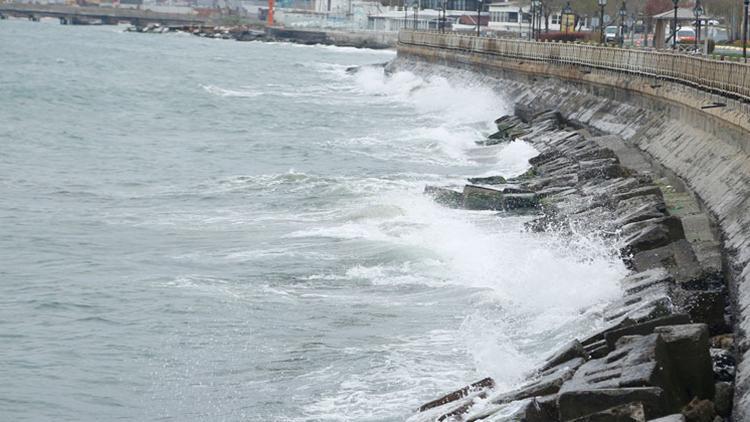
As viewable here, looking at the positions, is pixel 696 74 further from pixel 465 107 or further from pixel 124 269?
pixel 465 107

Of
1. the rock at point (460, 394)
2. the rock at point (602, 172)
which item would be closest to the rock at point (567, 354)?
the rock at point (460, 394)

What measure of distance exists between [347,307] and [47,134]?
3070 cm

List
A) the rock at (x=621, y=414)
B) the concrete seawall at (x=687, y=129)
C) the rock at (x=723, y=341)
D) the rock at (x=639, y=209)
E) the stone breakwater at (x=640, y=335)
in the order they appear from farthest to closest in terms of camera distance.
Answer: the rock at (x=639, y=209) → the concrete seawall at (x=687, y=129) → the rock at (x=723, y=341) → the stone breakwater at (x=640, y=335) → the rock at (x=621, y=414)

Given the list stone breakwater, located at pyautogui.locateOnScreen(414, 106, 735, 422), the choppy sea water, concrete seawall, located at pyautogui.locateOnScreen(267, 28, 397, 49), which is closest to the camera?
stone breakwater, located at pyautogui.locateOnScreen(414, 106, 735, 422)

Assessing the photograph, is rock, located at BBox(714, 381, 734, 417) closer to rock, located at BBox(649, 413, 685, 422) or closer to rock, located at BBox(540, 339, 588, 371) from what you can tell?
rock, located at BBox(649, 413, 685, 422)

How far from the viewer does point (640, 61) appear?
3672 cm

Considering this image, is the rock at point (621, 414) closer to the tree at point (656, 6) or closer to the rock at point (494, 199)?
the rock at point (494, 199)

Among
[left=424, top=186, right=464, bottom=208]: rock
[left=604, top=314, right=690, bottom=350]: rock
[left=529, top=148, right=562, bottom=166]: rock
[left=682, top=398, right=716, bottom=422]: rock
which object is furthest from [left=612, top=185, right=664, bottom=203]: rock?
[left=682, top=398, right=716, bottom=422]: rock

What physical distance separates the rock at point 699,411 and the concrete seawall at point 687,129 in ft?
1.15

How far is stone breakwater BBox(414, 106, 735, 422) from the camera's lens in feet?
35.2

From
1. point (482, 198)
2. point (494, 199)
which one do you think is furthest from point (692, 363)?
point (482, 198)

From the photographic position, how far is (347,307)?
1773cm

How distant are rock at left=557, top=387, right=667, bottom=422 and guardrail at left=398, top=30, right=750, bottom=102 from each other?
42.6ft

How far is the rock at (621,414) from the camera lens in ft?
33.3
